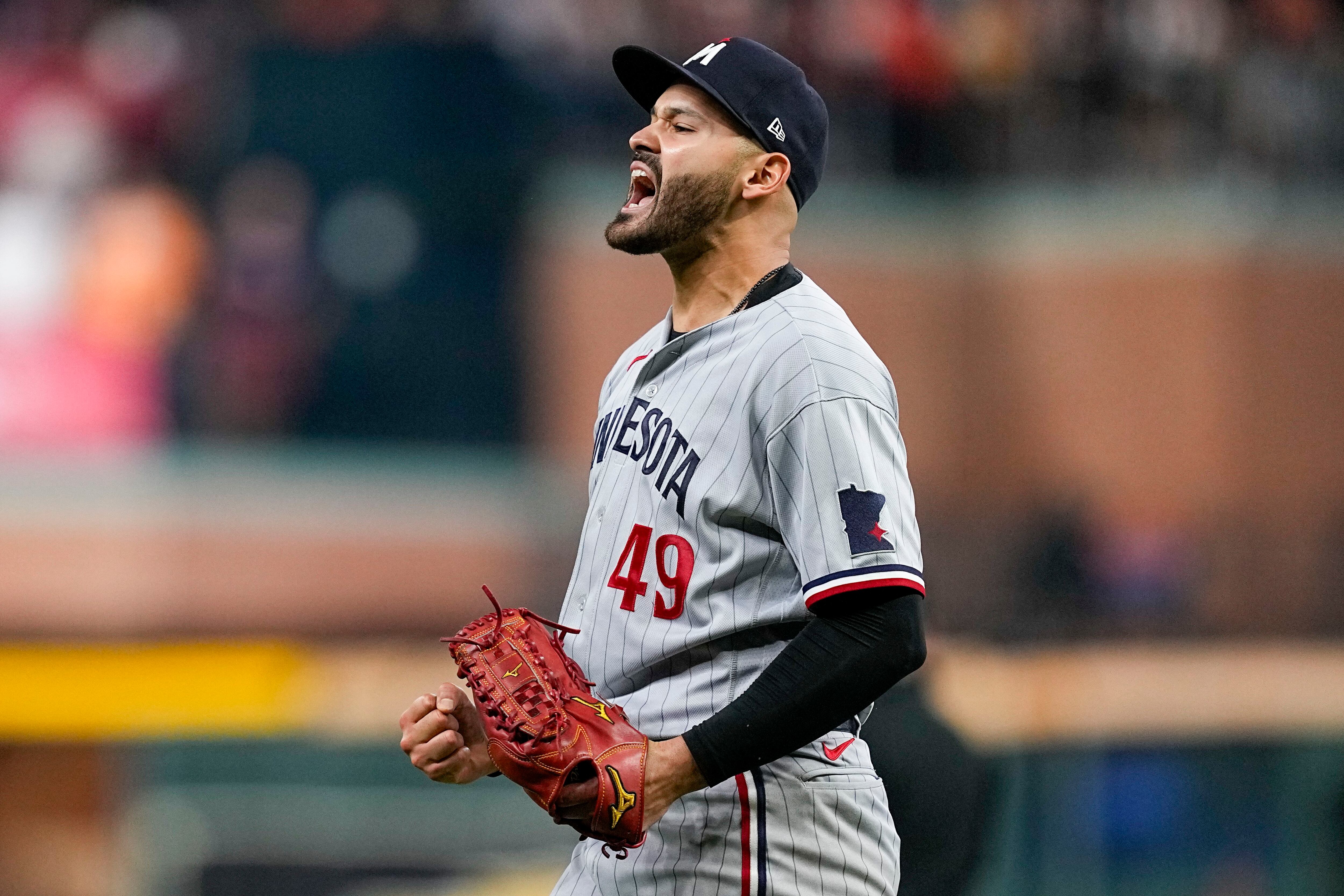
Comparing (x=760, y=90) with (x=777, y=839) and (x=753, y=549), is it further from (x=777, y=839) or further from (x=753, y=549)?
(x=777, y=839)

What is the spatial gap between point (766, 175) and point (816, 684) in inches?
29.2

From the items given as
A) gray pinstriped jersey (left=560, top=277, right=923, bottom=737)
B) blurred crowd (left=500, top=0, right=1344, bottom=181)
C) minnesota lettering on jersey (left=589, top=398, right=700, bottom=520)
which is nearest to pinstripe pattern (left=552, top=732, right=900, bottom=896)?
gray pinstriped jersey (left=560, top=277, right=923, bottom=737)

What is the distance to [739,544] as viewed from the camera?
207cm

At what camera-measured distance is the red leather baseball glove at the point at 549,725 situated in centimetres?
193

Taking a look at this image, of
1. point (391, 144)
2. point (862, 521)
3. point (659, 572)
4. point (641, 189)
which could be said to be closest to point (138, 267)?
point (391, 144)

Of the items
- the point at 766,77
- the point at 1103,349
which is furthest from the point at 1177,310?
the point at 766,77

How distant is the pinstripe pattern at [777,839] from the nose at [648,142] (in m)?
0.83

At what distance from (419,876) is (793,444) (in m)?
3.49

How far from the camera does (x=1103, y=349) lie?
10.7 metres

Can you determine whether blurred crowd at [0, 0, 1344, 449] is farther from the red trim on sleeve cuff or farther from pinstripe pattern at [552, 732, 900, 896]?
the red trim on sleeve cuff

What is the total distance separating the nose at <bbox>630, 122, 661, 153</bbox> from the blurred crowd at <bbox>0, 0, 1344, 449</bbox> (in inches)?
296

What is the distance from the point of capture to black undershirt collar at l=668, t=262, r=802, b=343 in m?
2.22

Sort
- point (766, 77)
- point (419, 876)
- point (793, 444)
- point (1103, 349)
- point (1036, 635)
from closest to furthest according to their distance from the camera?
point (793, 444)
point (766, 77)
point (419, 876)
point (1036, 635)
point (1103, 349)

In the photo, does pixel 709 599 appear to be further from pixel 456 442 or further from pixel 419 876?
pixel 456 442
